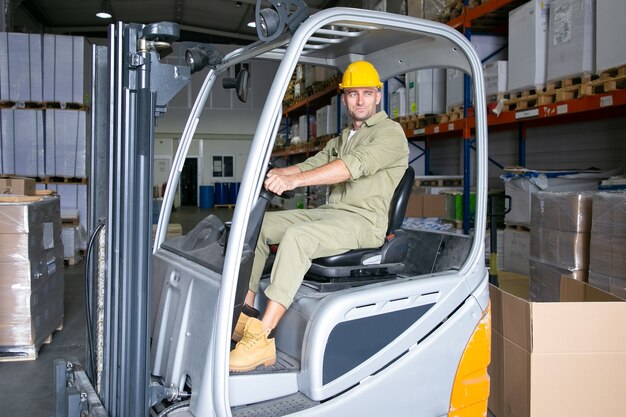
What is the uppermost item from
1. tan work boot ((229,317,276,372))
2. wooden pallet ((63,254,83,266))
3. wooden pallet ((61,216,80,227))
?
wooden pallet ((61,216,80,227))

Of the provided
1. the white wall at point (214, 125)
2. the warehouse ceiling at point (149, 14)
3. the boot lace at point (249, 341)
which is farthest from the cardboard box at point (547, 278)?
the white wall at point (214, 125)

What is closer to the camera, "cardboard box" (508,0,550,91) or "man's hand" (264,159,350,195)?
"man's hand" (264,159,350,195)

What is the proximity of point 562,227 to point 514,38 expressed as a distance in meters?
2.08

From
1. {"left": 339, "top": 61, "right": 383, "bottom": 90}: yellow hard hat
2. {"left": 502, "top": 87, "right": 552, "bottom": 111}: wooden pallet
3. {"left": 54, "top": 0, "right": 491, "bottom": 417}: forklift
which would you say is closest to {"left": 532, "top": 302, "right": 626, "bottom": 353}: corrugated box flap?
{"left": 54, "top": 0, "right": 491, "bottom": 417}: forklift

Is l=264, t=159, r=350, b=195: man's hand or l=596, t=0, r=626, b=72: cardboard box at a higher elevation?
l=596, t=0, r=626, b=72: cardboard box

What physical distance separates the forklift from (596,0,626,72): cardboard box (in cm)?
225

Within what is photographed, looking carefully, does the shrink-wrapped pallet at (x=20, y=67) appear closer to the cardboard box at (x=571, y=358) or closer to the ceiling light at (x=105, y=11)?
the cardboard box at (x=571, y=358)

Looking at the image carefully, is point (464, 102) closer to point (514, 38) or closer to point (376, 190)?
point (514, 38)

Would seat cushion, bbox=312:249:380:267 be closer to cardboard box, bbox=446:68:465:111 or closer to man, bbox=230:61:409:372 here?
man, bbox=230:61:409:372

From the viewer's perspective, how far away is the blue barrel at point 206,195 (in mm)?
22750

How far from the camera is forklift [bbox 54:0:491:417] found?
216cm

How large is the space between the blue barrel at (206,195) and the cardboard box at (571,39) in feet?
61.0

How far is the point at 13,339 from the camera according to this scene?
455 centimetres

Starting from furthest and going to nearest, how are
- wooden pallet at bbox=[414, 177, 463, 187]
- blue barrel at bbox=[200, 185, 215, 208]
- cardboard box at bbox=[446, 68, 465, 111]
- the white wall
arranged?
blue barrel at bbox=[200, 185, 215, 208], the white wall, wooden pallet at bbox=[414, 177, 463, 187], cardboard box at bbox=[446, 68, 465, 111]
